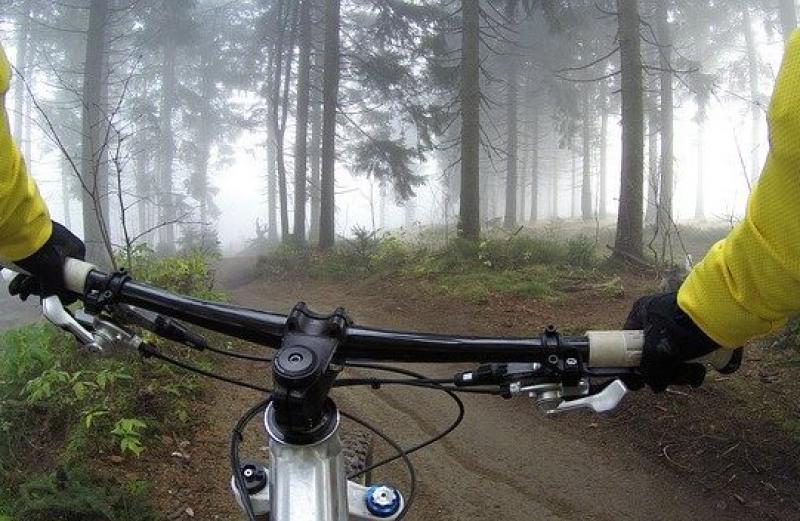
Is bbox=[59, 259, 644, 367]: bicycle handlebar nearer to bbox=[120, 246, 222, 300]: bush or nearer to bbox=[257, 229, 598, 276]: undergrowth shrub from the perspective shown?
bbox=[120, 246, 222, 300]: bush

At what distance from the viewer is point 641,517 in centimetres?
415

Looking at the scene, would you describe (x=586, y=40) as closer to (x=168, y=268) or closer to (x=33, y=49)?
(x=168, y=268)

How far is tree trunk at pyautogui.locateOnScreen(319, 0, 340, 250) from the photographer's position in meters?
17.2

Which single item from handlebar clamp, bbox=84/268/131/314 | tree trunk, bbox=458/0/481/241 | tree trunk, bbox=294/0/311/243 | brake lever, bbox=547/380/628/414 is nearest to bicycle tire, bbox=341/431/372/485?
handlebar clamp, bbox=84/268/131/314

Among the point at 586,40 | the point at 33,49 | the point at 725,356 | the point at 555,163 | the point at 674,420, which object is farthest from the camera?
the point at 555,163

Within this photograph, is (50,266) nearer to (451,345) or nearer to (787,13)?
(451,345)

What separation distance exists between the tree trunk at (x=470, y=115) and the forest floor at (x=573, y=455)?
720 centimetres

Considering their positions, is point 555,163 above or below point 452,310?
above

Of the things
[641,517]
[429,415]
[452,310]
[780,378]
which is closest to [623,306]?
[452,310]

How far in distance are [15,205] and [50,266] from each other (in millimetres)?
353

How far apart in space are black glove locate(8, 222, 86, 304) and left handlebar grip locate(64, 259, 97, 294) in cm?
2

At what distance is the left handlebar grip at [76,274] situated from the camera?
5.56 feet

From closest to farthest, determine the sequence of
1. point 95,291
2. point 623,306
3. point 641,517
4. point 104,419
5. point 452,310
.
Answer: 1. point 95,291
2. point 641,517
3. point 104,419
4. point 623,306
5. point 452,310

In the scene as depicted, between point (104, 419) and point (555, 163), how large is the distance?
49.8 meters
